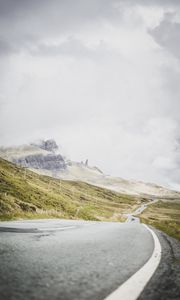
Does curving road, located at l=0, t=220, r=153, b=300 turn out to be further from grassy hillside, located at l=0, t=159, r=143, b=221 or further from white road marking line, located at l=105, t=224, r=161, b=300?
grassy hillside, located at l=0, t=159, r=143, b=221

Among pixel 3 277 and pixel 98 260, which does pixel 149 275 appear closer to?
pixel 98 260

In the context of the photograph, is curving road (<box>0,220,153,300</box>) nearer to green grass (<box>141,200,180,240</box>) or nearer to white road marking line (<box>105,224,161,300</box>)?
white road marking line (<box>105,224,161,300</box>)

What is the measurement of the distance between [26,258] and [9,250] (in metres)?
0.96

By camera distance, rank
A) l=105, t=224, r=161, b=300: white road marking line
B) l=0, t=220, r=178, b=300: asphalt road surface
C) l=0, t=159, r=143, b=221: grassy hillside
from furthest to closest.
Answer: l=0, t=159, r=143, b=221: grassy hillside, l=105, t=224, r=161, b=300: white road marking line, l=0, t=220, r=178, b=300: asphalt road surface

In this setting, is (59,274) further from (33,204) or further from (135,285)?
(33,204)

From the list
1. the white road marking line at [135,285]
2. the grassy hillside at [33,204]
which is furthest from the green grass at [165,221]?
the grassy hillside at [33,204]

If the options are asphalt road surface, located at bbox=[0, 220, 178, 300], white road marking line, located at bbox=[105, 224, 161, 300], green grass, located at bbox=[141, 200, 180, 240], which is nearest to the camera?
asphalt road surface, located at bbox=[0, 220, 178, 300]

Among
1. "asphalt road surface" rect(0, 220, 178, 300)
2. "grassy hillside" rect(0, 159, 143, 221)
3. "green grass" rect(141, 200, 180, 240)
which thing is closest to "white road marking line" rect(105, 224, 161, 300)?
"asphalt road surface" rect(0, 220, 178, 300)

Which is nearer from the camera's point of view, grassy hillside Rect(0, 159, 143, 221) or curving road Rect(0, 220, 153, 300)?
curving road Rect(0, 220, 153, 300)

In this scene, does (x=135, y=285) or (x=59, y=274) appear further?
(x=59, y=274)

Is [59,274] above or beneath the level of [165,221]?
above

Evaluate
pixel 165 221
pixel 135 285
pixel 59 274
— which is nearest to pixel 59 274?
pixel 59 274

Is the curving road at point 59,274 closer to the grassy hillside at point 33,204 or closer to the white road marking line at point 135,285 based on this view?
the white road marking line at point 135,285

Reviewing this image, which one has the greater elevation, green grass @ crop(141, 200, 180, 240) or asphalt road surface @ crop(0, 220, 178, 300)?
asphalt road surface @ crop(0, 220, 178, 300)
